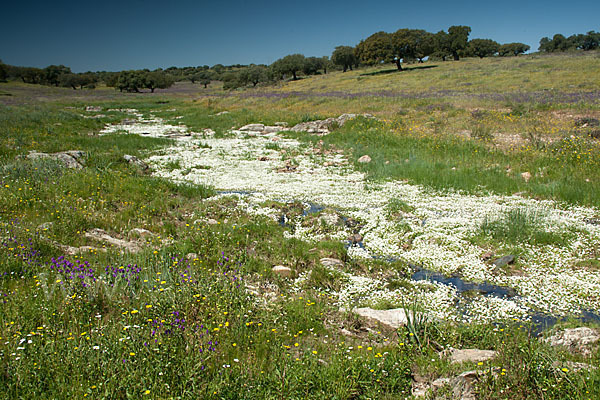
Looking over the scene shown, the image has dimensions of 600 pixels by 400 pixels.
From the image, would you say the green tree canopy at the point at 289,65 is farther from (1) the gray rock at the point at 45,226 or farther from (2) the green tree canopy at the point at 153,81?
(1) the gray rock at the point at 45,226

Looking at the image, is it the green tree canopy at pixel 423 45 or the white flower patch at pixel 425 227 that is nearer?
the white flower patch at pixel 425 227

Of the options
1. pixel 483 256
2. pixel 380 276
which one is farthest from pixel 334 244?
pixel 483 256

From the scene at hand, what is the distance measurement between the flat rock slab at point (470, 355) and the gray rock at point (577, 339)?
95cm

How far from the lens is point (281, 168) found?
19.9 metres

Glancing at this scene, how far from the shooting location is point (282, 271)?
8500 millimetres

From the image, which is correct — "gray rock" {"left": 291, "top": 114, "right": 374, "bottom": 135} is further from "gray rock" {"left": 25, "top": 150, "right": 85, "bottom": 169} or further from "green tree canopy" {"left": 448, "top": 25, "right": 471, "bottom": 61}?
"green tree canopy" {"left": 448, "top": 25, "right": 471, "bottom": 61}

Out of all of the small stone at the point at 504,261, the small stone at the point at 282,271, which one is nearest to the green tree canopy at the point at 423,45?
the small stone at the point at 504,261

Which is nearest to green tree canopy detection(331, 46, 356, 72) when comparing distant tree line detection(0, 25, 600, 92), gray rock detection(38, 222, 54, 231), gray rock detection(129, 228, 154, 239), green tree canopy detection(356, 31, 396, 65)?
distant tree line detection(0, 25, 600, 92)

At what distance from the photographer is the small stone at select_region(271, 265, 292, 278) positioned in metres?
8.43

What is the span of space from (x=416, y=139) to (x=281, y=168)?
338 inches

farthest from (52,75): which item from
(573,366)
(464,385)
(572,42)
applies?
(572,42)

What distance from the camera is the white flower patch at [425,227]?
7484 millimetres

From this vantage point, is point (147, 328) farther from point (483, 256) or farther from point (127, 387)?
point (483, 256)

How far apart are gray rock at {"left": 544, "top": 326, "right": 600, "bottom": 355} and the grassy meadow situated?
38cm
